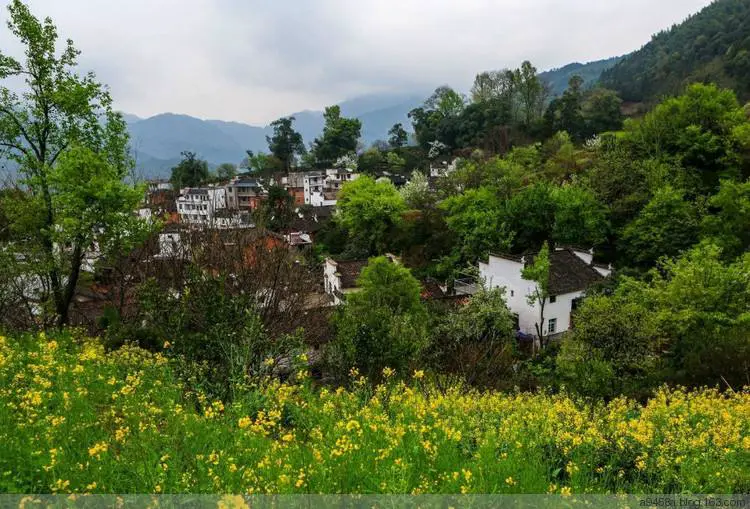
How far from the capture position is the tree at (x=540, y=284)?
65.6ft

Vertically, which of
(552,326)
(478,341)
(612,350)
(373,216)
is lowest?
(552,326)

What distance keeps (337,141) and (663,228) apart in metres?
56.8

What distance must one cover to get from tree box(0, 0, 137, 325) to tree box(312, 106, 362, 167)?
208 feet

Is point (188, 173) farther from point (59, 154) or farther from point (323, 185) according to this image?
point (59, 154)

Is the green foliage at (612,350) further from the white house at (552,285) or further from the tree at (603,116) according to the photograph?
the tree at (603,116)

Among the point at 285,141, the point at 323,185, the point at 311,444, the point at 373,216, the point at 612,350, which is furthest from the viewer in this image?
the point at 285,141

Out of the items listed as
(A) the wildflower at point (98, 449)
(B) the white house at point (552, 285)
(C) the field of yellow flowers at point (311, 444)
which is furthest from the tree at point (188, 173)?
(A) the wildflower at point (98, 449)

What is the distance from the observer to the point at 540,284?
797 inches

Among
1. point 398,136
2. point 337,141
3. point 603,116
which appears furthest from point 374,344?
point 398,136

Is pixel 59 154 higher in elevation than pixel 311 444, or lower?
higher

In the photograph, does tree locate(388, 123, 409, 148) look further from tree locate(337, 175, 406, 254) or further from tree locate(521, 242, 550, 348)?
tree locate(521, 242, 550, 348)

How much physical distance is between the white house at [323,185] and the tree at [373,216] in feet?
67.9

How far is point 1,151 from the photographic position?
376 inches

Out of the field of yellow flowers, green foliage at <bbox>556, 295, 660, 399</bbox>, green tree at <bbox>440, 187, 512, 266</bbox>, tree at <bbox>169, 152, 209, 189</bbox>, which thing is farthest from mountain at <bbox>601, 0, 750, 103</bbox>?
tree at <bbox>169, 152, 209, 189</bbox>
